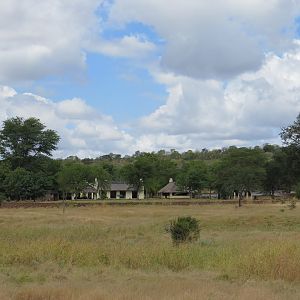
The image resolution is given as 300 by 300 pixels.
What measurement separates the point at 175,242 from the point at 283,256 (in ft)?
26.9

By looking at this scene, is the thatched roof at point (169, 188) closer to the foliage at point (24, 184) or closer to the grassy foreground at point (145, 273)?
the foliage at point (24, 184)

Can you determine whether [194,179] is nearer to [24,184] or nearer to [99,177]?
[99,177]

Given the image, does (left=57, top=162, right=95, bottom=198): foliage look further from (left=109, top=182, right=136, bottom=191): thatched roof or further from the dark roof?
(left=109, top=182, right=136, bottom=191): thatched roof

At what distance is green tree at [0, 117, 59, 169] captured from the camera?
11944 centimetres

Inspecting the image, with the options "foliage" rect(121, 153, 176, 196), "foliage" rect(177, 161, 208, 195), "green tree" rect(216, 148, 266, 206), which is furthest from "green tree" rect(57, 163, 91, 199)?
"foliage" rect(177, 161, 208, 195)

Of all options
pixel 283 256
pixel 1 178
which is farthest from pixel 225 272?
pixel 1 178

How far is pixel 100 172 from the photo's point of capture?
419 feet

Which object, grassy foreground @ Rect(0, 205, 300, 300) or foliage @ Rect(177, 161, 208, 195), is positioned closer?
grassy foreground @ Rect(0, 205, 300, 300)

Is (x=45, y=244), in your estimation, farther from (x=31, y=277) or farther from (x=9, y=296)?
(x=9, y=296)

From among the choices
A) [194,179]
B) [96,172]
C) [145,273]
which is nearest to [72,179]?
[96,172]

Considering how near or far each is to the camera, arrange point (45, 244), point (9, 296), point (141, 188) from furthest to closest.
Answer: point (141, 188) → point (45, 244) → point (9, 296)

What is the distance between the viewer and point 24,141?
12000 cm

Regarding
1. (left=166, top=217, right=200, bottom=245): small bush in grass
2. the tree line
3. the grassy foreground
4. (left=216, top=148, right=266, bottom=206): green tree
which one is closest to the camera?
the grassy foreground

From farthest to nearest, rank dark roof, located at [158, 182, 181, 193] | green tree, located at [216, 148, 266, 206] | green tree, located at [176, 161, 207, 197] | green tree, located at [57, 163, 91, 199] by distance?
1. dark roof, located at [158, 182, 181, 193]
2. green tree, located at [176, 161, 207, 197]
3. green tree, located at [57, 163, 91, 199]
4. green tree, located at [216, 148, 266, 206]
